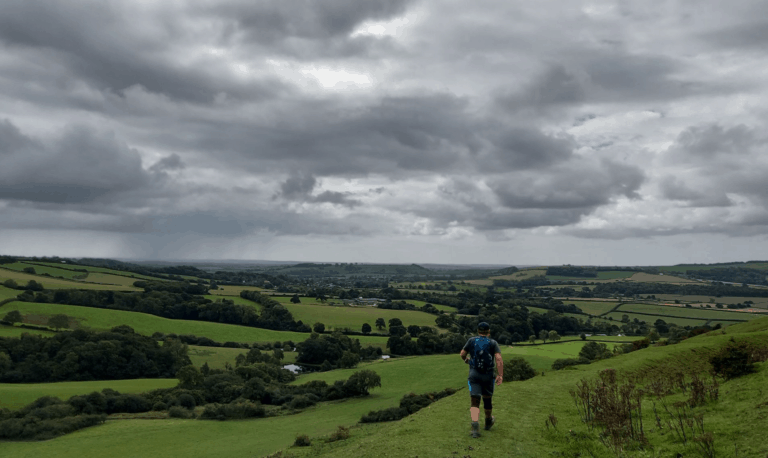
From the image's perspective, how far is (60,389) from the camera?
210ft

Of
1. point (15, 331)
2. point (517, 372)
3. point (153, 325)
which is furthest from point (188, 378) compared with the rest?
point (517, 372)

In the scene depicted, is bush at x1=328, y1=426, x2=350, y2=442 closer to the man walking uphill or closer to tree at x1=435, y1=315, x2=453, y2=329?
the man walking uphill

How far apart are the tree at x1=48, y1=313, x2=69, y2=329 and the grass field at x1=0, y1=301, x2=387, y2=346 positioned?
12.5 feet

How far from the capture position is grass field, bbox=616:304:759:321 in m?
123

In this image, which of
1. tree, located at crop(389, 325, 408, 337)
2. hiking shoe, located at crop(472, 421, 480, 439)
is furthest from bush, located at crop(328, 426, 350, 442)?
tree, located at crop(389, 325, 408, 337)

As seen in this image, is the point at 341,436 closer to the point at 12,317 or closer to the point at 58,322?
the point at 58,322

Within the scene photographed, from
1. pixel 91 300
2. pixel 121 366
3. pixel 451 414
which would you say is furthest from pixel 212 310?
pixel 451 414

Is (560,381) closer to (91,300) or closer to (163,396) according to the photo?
(163,396)

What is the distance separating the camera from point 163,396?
61.9 metres

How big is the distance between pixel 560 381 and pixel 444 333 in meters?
90.6

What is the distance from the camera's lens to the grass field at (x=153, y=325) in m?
102

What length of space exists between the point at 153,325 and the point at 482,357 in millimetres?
113394

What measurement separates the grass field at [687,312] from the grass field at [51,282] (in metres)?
171

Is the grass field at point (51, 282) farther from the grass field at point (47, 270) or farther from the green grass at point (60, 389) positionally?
the green grass at point (60, 389)
